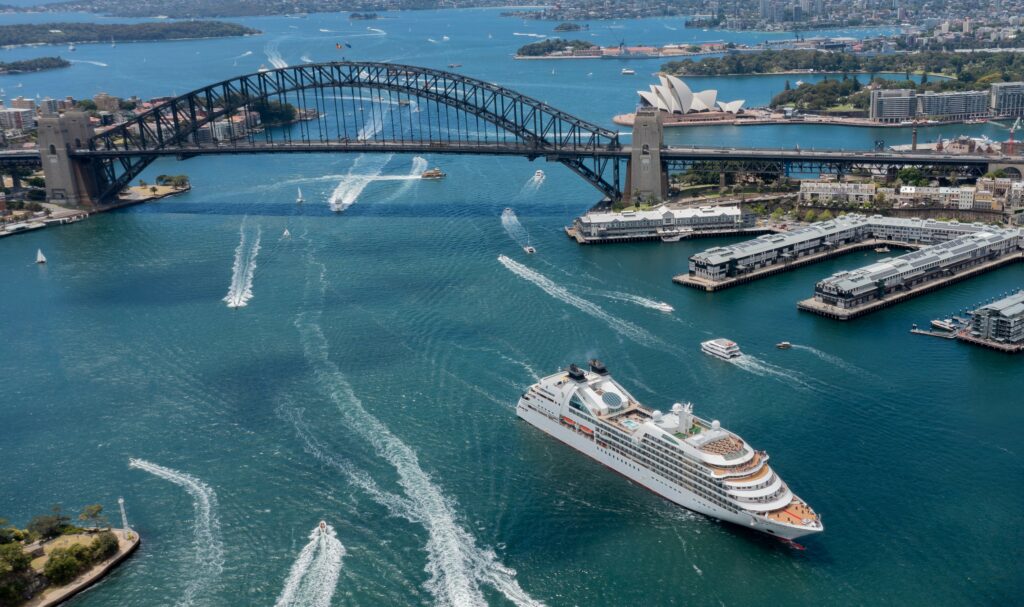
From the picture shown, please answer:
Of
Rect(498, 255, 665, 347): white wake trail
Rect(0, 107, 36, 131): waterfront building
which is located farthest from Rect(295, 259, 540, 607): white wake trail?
Rect(0, 107, 36, 131): waterfront building

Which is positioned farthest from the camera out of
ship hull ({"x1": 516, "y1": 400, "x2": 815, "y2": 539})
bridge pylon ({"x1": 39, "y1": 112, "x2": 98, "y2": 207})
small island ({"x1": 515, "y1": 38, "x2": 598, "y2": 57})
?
small island ({"x1": 515, "y1": 38, "x2": 598, "y2": 57})

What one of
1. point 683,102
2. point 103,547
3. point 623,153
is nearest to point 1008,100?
point 683,102

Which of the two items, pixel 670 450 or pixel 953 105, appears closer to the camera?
pixel 670 450

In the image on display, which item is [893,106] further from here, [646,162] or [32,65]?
[32,65]

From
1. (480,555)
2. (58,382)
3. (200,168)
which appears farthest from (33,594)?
(200,168)

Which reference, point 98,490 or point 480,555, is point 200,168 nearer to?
point 98,490

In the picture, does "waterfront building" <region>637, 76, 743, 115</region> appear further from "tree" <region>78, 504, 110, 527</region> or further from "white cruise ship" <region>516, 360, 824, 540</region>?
"tree" <region>78, 504, 110, 527</region>
